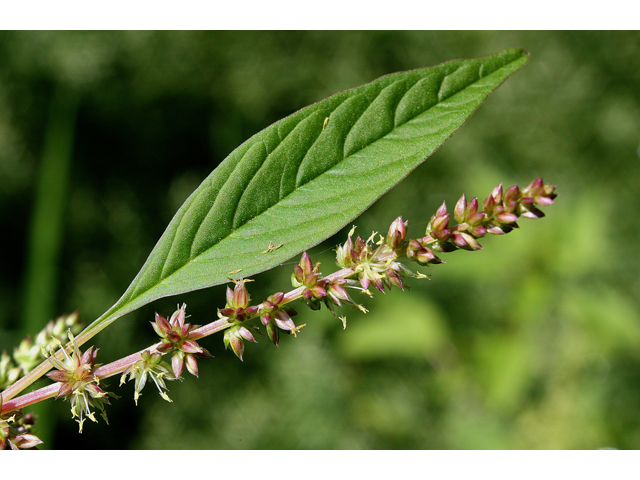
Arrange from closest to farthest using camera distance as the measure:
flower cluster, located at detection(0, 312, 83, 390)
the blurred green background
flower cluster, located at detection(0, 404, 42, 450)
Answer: flower cluster, located at detection(0, 404, 42, 450), flower cluster, located at detection(0, 312, 83, 390), the blurred green background

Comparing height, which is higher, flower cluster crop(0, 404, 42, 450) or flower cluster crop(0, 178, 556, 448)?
flower cluster crop(0, 178, 556, 448)

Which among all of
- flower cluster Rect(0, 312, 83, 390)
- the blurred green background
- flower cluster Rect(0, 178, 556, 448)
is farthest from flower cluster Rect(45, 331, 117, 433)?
the blurred green background

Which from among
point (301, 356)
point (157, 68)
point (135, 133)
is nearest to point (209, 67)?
point (157, 68)

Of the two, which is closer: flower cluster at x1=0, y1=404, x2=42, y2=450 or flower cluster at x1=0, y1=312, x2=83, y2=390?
flower cluster at x1=0, y1=404, x2=42, y2=450

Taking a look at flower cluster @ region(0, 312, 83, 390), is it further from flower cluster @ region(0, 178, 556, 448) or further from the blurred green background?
the blurred green background

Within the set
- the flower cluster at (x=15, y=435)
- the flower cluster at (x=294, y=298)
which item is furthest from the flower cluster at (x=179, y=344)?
the flower cluster at (x=15, y=435)

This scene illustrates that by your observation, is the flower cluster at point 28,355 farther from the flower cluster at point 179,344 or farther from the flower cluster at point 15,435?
the flower cluster at point 179,344
